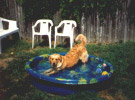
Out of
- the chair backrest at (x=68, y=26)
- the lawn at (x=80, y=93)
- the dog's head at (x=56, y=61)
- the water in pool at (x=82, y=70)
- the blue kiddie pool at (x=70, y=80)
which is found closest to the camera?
the blue kiddie pool at (x=70, y=80)

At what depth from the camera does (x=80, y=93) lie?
3508 millimetres

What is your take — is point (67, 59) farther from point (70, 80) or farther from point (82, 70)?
point (70, 80)

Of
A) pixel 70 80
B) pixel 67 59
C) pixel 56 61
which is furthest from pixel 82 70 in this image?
pixel 70 80

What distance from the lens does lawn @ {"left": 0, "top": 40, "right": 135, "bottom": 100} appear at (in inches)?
141

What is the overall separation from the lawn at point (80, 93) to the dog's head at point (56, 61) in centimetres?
61

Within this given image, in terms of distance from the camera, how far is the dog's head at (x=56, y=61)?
12.6 ft

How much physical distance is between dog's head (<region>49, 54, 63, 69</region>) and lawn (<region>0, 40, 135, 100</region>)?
605 millimetres

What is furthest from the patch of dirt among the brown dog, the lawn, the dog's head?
the dog's head

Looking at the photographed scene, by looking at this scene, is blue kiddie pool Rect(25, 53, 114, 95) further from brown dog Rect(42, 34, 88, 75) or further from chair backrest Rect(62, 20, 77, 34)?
chair backrest Rect(62, 20, 77, 34)

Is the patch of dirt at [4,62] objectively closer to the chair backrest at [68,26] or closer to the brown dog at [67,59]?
the brown dog at [67,59]

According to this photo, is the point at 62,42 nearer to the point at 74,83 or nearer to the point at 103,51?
the point at 103,51

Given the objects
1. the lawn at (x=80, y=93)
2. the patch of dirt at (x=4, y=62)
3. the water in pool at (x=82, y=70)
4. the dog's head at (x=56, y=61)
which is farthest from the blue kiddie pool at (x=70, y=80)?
the patch of dirt at (x=4, y=62)

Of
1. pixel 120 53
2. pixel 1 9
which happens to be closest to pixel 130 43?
pixel 120 53

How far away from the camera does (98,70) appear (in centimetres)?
449
